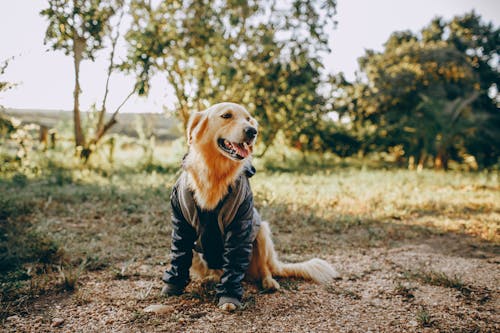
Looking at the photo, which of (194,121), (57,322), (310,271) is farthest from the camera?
(310,271)

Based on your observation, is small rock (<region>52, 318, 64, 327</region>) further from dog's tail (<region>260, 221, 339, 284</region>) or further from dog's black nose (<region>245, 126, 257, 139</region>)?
dog's black nose (<region>245, 126, 257, 139</region>)

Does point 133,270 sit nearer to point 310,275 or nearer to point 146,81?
point 310,275

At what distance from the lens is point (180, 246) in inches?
102

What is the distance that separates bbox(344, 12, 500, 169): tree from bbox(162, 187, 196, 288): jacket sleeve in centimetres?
1260

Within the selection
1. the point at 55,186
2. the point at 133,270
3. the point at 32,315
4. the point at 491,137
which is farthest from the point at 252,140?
the point at 491,137

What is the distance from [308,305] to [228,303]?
0.59 metres

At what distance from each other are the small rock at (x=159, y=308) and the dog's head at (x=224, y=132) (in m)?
1.12

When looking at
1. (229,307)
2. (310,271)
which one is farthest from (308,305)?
(229,307)

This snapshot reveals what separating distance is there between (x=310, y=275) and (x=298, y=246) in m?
0.95

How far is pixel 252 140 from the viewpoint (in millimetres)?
2568

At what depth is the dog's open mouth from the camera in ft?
8.30

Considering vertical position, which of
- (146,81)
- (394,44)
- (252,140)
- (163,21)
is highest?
(394,44)

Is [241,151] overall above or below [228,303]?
above

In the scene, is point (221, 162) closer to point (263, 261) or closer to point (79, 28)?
point (263, 261)
